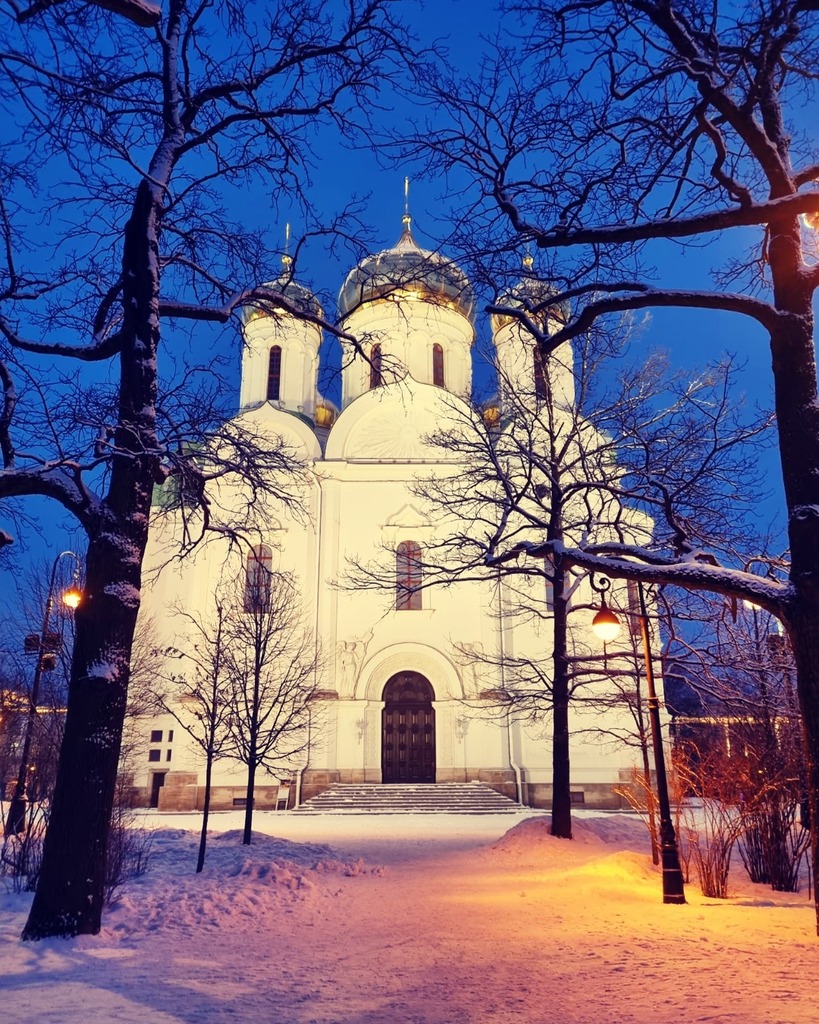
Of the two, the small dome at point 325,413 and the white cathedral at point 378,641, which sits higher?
the small dome at point 325,413

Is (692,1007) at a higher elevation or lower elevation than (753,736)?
lower

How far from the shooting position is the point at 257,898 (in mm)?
7984

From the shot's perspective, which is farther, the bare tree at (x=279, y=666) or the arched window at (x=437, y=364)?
the arched window at (x=437, y=364)

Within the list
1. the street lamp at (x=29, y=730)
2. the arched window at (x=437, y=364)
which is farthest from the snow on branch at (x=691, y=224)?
the arched window at (x=437, y=364)

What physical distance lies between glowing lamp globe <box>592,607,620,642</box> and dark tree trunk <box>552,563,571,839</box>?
3.52 m

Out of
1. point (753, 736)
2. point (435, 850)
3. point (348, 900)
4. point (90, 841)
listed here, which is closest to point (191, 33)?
point (90, 841)

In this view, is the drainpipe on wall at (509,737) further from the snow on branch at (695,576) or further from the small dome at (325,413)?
the snow on branch at (695,576)

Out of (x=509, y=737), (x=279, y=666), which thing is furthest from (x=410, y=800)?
(x=279, y=666)

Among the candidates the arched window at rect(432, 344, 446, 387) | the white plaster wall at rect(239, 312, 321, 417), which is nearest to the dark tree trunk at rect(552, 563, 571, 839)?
the arched window at rect(432, 344, 446, 387)

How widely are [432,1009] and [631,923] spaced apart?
2799mm

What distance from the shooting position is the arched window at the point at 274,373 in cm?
2947

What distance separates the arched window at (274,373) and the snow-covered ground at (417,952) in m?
21.3

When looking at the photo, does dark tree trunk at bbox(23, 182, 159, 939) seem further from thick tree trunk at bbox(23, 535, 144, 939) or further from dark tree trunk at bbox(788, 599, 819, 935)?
dark tree trunk at bbox(788, 599, 819, 935)

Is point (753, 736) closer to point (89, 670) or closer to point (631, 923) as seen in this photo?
point (631, 923)
